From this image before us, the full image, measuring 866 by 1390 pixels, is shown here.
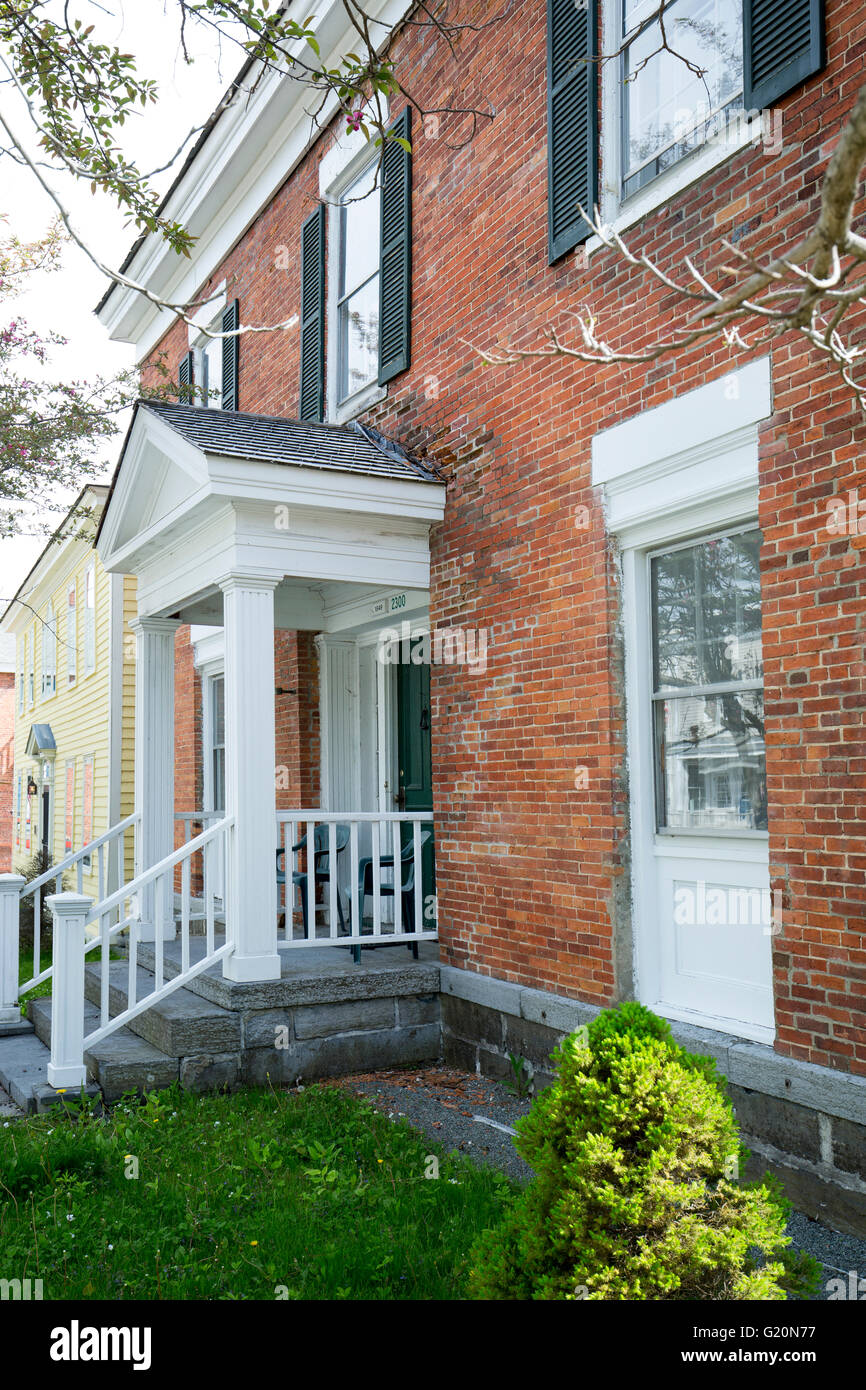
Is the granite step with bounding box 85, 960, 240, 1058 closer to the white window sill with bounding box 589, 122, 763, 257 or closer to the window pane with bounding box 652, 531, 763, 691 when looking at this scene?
the window pane with bounding box 652, 531, 763, 691

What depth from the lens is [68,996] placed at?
5.68m

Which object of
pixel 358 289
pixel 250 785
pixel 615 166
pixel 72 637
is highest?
pixel 358 289

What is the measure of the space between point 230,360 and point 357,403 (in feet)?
11.1

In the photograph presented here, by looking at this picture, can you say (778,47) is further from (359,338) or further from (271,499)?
(359,338)

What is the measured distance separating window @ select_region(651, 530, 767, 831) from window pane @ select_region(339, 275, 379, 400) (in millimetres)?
3771

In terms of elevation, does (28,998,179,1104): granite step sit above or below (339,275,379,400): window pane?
below

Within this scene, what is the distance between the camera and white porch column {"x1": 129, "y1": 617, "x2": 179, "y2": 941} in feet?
27.5

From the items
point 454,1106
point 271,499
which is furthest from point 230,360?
point 454,1106

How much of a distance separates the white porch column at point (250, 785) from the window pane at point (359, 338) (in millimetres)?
2670

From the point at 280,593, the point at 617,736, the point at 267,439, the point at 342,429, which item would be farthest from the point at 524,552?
the point at 280,593

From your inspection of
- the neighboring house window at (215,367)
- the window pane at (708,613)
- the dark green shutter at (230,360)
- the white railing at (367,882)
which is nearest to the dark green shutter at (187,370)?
the neighboring house window at (215,367)

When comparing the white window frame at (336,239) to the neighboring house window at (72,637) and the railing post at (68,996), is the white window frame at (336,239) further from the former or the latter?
the neighboring house window at (72,637)

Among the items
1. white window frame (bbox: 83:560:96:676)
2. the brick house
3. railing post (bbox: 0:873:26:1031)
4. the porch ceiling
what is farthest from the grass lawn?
white window frame (bbox: 83:560:96:676)
